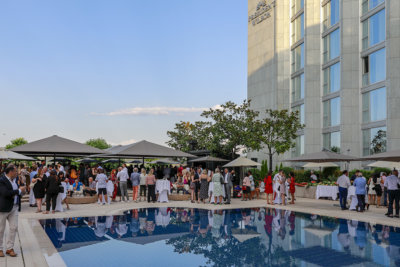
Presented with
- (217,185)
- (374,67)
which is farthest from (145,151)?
(374,67)

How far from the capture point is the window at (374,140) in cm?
2998

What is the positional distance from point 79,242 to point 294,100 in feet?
121

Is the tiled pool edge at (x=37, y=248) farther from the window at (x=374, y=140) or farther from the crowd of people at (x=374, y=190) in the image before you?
the window at (x=374, y=140)

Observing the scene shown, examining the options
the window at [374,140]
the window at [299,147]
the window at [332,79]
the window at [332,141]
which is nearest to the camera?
the window at [374,140]

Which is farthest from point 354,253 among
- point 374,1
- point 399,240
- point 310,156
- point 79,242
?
point 374,1

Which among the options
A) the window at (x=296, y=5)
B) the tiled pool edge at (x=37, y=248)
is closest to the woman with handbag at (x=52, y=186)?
the tiled pool edge at (x=37, y=248)

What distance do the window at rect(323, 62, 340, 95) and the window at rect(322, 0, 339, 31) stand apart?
4134 millimetres

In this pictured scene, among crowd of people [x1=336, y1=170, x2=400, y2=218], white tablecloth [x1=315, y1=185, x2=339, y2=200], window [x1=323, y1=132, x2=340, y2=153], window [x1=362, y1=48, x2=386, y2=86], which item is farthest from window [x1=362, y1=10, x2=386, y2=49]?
white tablecloth [x1=315, y1=185, x2=339, y2=200]

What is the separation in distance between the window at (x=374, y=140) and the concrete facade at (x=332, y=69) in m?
0.07

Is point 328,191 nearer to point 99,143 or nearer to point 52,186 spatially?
point 52,186

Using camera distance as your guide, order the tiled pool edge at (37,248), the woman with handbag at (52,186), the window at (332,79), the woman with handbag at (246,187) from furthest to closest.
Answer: the window at (332,79)
the woman with handbag at (246,187)
the woman with handbag at (52,186)
the tiled pool edge at (37,248)

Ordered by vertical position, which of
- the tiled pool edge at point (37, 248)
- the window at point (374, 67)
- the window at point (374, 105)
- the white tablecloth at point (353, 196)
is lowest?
the tiled pool edge at point (37, 248)

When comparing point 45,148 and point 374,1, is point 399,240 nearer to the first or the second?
point 45,148

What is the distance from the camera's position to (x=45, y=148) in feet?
68.0
